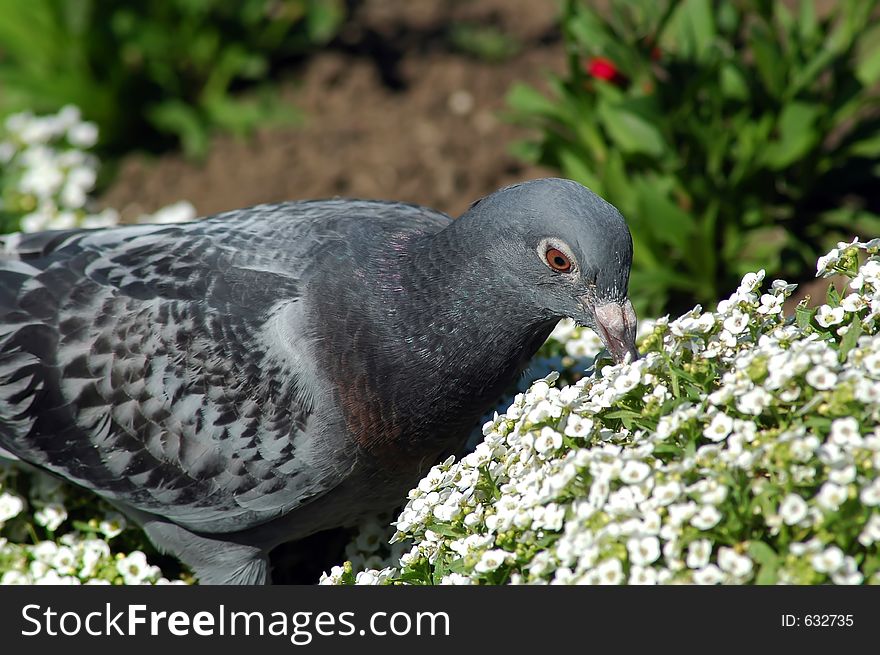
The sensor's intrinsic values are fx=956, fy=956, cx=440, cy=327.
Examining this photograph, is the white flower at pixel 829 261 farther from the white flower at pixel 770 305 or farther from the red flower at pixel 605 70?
the red flower at pixel 605 70

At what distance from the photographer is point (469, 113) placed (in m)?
7.01

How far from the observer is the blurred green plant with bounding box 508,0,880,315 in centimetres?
497

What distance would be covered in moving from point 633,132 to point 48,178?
136 inches

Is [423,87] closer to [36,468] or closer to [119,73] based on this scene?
[119,73]

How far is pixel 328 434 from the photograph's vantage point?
3.58m

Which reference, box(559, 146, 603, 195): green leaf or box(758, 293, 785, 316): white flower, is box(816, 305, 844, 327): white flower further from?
box(559, 146, 603, 195): green leaf

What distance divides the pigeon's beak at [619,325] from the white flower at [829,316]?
0.61 meters

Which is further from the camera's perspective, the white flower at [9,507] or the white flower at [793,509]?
the white flower at [9,507]

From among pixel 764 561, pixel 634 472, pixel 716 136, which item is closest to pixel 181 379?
pixel 634 472

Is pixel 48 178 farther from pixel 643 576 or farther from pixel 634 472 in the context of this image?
pixel 643 576

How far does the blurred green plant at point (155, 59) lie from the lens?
21.4ft

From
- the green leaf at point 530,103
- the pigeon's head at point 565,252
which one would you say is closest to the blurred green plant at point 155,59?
the green leaf at point 530,103

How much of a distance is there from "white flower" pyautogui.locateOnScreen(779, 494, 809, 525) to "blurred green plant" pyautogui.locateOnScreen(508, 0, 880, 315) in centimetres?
264

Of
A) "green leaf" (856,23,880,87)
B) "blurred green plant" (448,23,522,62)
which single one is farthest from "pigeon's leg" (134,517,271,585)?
"blurred green plant" (448,23,522,62)
